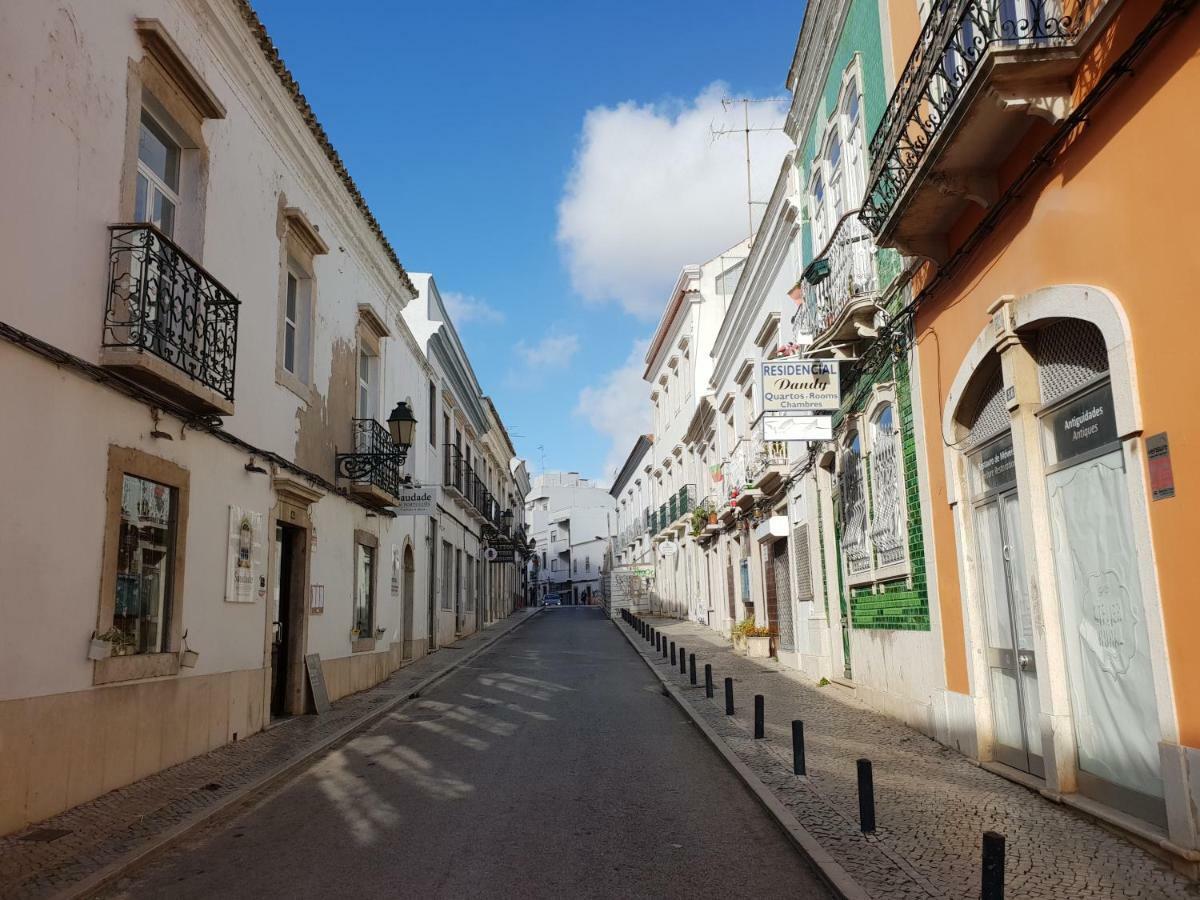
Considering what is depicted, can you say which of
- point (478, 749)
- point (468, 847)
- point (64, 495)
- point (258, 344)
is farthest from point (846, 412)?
point (64, 495)

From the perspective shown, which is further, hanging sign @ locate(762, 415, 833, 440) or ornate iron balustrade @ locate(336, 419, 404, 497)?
ornate iron balustrade @ locate(336, 419, 404, 497)

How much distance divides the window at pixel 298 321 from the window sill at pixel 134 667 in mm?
4836

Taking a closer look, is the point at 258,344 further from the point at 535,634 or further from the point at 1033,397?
the point at 535,634

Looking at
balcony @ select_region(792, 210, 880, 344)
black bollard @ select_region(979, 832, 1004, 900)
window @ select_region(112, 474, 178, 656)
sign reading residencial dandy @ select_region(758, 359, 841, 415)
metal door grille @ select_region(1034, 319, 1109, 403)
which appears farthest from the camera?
sign reading residencial dandy @ select_region(758, 359, 841, 415)

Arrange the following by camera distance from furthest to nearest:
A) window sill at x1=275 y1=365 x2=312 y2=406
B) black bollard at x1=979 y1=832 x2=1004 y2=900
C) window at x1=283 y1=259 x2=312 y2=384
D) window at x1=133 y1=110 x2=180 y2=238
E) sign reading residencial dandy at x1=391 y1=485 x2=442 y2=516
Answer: sign reading residencial dandy at x1=391 y1=485 x2=442 y2=516 → window at x1=283 y1=259 x2=312 y2=384 → window sill at x1=275 y1=365 x2=312 y2=406 → window at x1=133 y1=110 x2=180 y2=238 → black bollard at x1=979 y1=832 x2=1004 y2=900

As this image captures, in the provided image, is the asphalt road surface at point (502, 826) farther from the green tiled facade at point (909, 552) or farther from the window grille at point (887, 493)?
the window grille at point (887, 493)

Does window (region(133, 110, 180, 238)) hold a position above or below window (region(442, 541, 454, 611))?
above

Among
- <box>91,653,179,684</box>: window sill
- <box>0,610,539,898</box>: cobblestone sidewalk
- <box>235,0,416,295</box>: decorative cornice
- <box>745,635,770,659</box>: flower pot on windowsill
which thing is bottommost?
<box>0,610,539,898</box>: cobblestone sidewalk

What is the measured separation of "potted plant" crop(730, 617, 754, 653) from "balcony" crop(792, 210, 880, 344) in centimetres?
938

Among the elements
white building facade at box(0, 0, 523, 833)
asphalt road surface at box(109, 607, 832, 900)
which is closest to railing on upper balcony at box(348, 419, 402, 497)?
white building facade at box(0, 0, 523, 833)

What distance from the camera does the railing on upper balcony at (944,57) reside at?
19.6ft

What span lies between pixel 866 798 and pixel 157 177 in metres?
8.08

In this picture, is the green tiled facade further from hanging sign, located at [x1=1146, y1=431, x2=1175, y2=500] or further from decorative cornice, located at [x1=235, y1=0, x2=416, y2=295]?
decorative cornice, located at [x1=235, y1=0, x2=416, y2=295]

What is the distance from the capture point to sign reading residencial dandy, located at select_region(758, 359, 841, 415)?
37.8ft
